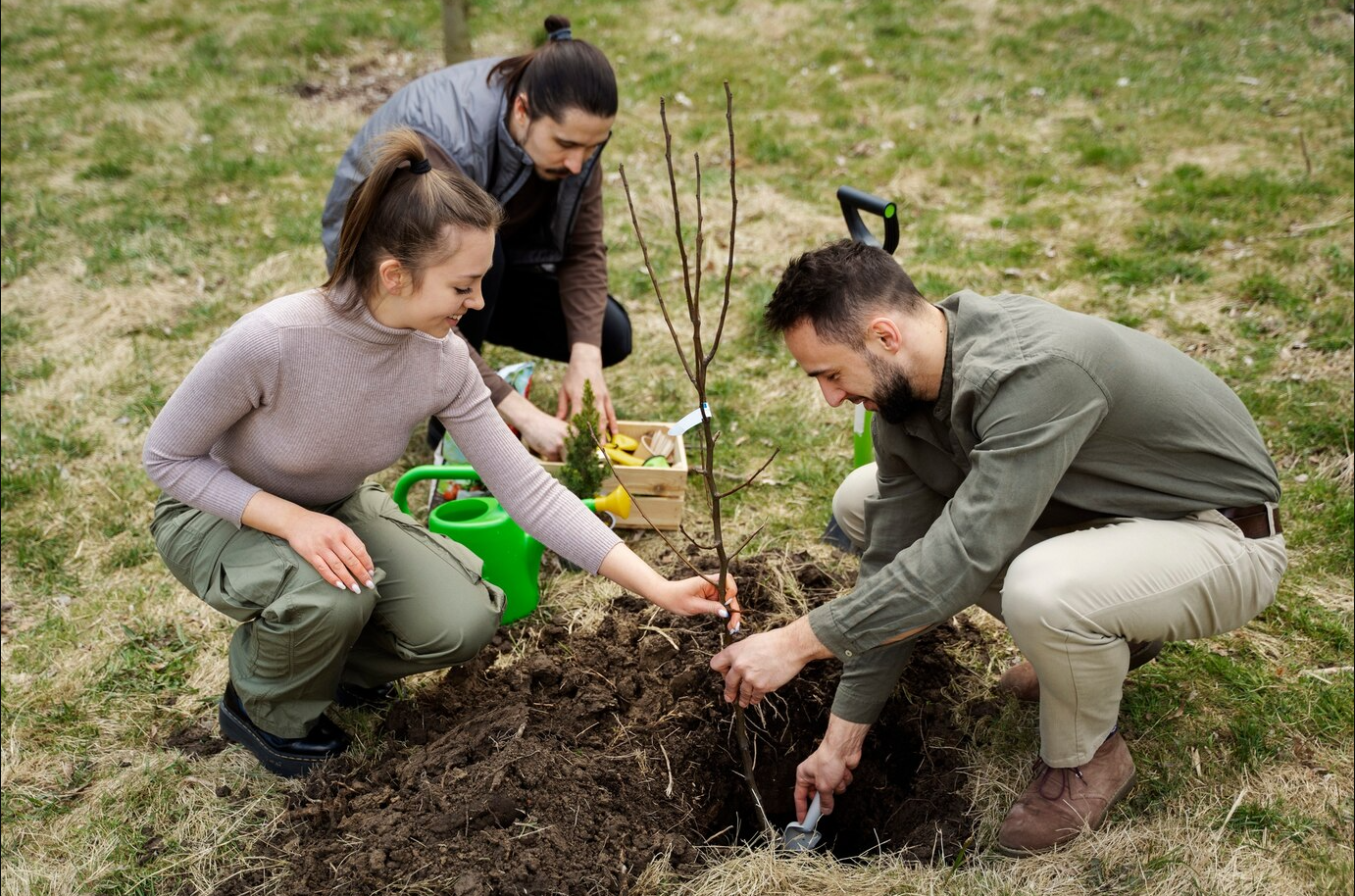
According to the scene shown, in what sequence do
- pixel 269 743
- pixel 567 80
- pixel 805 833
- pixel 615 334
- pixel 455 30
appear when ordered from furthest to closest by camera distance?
pixel 455 30, pixel 615 334, pixel 567 80, pixel 269 743, pixel 805 833

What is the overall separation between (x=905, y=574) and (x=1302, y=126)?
578 cm

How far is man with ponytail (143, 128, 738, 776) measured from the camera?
237 cm

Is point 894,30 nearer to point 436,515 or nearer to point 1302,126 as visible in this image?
point 1302,126

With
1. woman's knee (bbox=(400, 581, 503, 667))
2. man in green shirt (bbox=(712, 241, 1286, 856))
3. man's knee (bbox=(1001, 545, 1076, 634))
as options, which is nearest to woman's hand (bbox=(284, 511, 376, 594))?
woman's knee (bbox=(400, 581, 503, 667))

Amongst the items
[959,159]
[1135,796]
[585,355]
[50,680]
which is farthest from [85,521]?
[959,159]

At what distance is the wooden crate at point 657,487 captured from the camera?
11.6 feet

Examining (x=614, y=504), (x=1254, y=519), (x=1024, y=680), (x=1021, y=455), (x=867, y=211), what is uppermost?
(x=867, y=211)

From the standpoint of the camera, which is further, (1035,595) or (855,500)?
(855,500)

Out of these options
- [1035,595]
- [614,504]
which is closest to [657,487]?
[614,504]

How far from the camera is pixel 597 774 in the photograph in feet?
8.13

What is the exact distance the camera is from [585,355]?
3.89 m

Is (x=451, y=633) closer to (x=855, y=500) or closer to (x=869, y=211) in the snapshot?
(x=855, y=500)

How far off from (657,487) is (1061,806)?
168cm

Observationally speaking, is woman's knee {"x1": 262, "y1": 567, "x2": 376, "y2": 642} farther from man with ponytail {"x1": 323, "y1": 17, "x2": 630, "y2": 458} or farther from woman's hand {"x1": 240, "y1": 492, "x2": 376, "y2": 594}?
man with ponytail {"x1": 323, "y1": 17, "x2": 630, "y2": 458}
